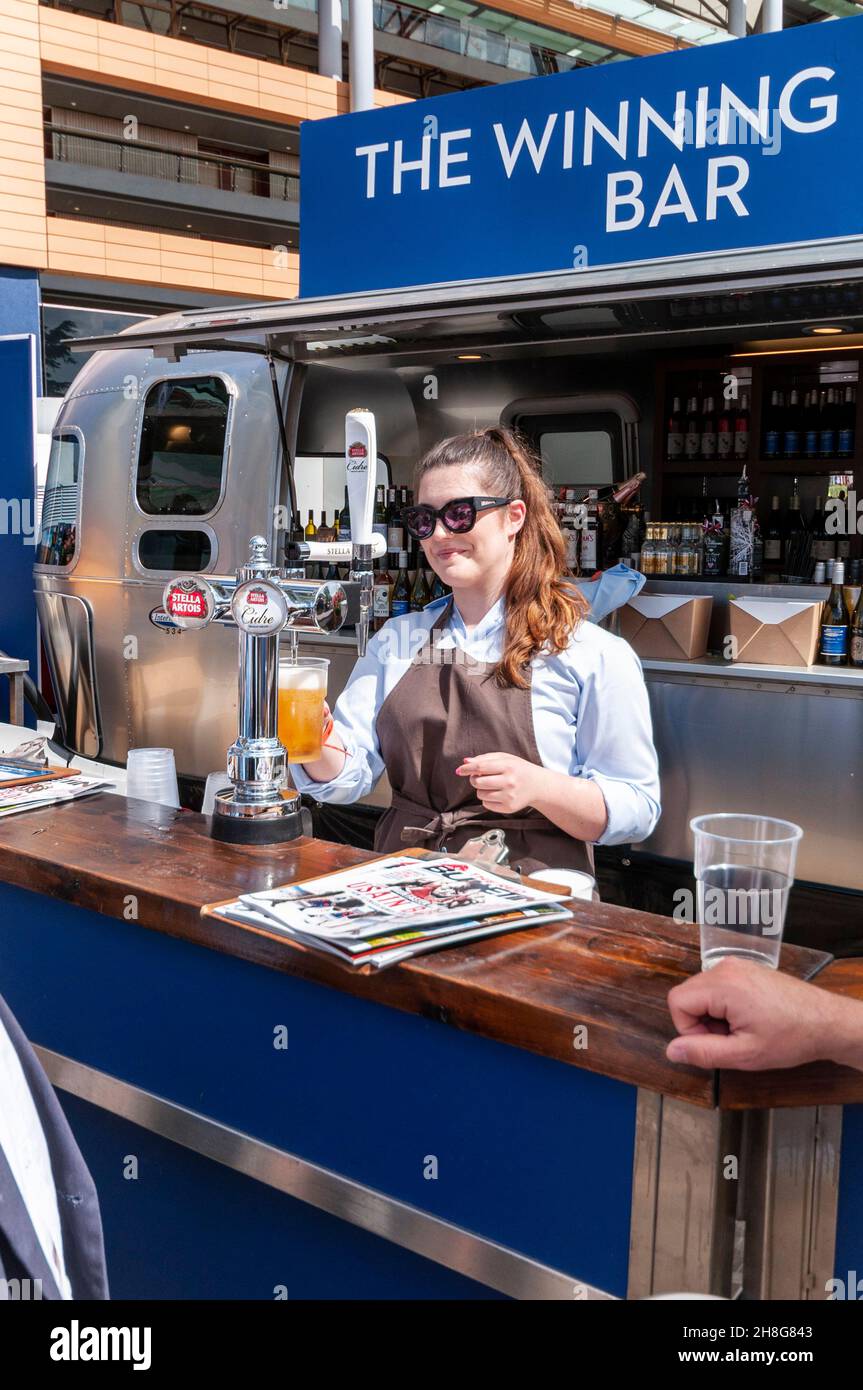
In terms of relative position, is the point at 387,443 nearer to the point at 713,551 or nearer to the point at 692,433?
the point at 692,433

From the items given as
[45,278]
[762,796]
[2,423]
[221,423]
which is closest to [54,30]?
[45,278]

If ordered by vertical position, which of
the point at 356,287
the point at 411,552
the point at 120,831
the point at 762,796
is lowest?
the point at 762,796

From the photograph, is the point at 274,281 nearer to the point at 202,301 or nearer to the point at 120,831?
the point at 202,301

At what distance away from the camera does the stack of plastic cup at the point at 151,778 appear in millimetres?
2551

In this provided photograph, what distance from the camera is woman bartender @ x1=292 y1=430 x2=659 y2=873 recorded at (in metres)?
2.45

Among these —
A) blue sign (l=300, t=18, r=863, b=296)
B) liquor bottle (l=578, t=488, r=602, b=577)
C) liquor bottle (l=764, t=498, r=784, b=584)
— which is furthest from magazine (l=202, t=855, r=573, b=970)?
liquor bottle (l=764, t=498, r=784, b=584)

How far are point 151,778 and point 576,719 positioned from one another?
94cm

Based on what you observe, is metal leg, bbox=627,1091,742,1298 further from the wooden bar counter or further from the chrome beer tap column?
the chrome beer tap column

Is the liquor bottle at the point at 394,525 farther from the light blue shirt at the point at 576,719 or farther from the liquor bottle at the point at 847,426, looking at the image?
the light blue shirt at the point at 576,719

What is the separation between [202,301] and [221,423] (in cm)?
1619

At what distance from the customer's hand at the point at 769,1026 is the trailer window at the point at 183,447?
468cm

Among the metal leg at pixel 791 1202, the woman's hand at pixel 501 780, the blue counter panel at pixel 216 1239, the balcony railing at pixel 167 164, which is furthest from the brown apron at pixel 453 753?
the balcony railing at pixel 167 164

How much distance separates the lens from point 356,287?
460 cm

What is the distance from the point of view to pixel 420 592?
620 centimetres
